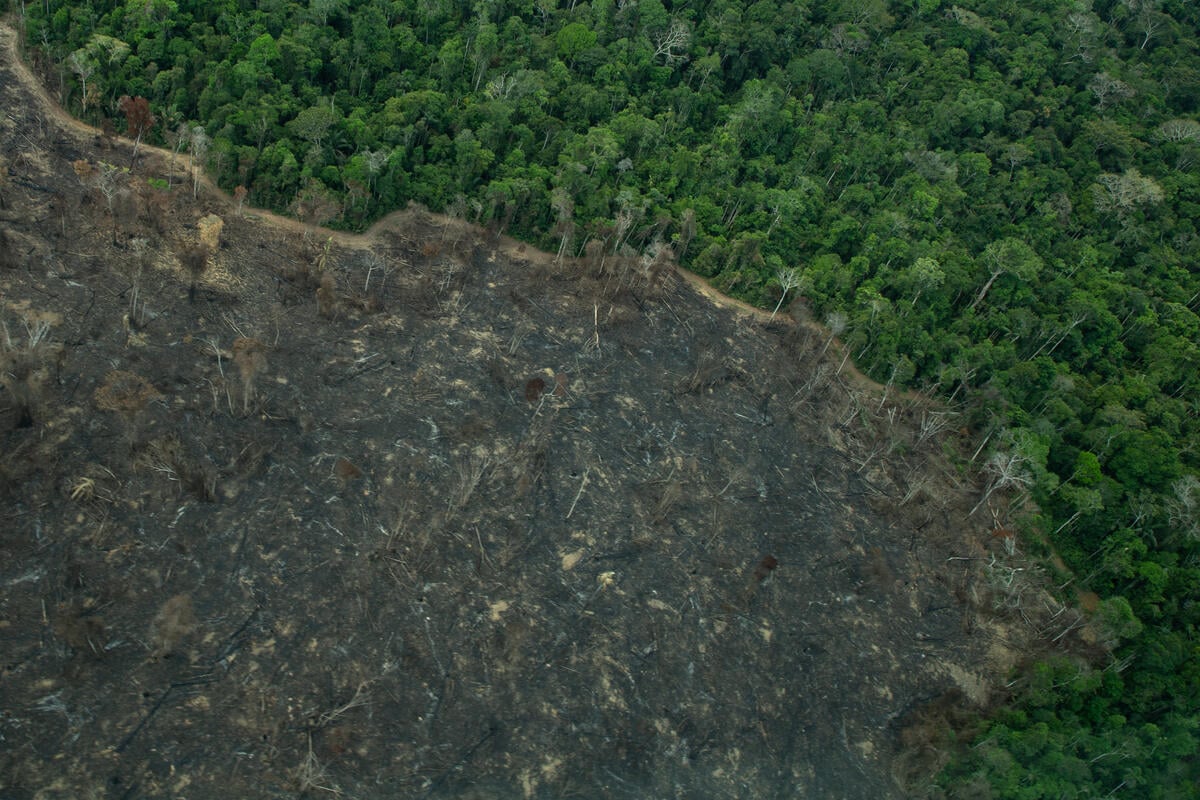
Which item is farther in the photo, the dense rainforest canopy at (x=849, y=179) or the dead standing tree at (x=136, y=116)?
the dead standing tree at (x=136, y=116)

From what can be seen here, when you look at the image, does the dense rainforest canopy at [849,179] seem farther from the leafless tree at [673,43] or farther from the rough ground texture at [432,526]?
the rough ground texture at [432,526]

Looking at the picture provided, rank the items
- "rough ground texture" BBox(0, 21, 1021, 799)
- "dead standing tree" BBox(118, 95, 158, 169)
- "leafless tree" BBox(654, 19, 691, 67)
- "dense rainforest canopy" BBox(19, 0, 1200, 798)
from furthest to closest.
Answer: "leafless tree" BBox(654, 19, 691, 67), "dead standing tree" BBox(118, 95, 158, 169), "dense rainforest canopy" BBox(19, 0, 1200, 798), "rough ground texture" BBox(0, 21, 1021, 799)

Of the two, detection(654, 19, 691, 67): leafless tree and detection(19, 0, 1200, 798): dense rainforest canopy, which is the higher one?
detection(654, 19, 691, 67): leafless tree

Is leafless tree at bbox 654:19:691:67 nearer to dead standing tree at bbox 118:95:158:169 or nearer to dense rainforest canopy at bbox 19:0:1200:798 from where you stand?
dense rainforest canopy at bbox 19:0:1200:798

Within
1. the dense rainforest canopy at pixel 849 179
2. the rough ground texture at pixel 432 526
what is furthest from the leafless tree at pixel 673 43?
the rough ground texture at pixel 432 526

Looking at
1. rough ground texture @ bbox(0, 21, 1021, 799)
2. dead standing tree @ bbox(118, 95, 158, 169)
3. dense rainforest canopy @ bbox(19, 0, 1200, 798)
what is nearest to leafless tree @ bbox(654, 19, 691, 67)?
dense rainforest canopy @ bbox(19, 0, 1200, 798)

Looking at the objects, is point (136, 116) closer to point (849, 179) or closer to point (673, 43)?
point (673, 43)
